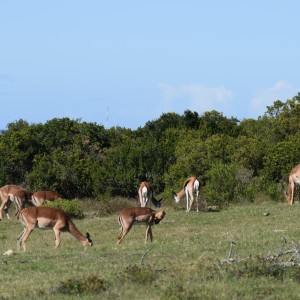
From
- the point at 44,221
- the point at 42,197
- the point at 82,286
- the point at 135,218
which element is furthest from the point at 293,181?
the point at 82,286

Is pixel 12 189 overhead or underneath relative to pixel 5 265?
overhead

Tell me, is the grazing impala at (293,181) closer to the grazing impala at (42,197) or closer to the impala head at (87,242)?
the grazing impala at (42,197)

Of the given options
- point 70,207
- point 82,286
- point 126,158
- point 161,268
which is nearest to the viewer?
point 82,286

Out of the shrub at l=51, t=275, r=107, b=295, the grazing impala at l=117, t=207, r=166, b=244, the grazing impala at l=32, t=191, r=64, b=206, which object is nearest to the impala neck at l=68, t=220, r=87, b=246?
the grazing impala at l=117, t=207, r=166, b=244

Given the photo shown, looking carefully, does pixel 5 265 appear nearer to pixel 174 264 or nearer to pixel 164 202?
pixel 174 264

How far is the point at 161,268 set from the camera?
532 inches

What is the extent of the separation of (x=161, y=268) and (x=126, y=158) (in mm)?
26623

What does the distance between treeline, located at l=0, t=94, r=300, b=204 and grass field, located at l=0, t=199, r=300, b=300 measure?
44.5 ft

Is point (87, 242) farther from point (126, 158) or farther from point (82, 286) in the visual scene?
point (126, 158)

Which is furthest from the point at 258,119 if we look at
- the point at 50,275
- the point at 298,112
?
the point at 50,275

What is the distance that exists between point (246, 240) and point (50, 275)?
16.5 ft

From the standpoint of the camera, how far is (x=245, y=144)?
39.8m

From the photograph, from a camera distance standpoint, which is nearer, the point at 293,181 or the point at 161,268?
the point at 161,268

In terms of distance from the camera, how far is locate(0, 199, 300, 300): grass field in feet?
37.9
